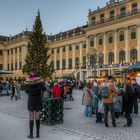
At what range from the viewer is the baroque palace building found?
52.2 metres

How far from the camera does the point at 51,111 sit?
11.0 metres

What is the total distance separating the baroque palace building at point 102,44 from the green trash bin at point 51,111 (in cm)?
4098

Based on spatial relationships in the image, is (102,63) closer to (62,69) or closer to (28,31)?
(62,69)

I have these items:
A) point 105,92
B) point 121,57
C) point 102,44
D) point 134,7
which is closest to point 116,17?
point 134,7

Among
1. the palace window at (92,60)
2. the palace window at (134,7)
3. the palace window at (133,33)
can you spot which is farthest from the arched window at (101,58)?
the palace window at (134,7)

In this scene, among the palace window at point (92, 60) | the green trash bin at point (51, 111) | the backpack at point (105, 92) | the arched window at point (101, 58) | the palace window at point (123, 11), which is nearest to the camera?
the backpack at point (105, 92)

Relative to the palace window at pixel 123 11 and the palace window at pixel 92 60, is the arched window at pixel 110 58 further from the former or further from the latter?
the palace window at pixel 123 11

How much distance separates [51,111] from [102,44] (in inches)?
1906

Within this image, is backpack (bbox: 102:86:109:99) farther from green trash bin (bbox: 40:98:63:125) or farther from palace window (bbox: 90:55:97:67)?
palace window (bbox: 90:55:97:67)

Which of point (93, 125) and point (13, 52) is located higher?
point (13, 52)

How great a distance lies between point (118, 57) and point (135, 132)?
151ft

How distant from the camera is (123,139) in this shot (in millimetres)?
8602

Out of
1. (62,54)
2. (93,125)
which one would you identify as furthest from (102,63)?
(93,125)

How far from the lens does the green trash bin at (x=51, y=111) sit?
1092 cm
